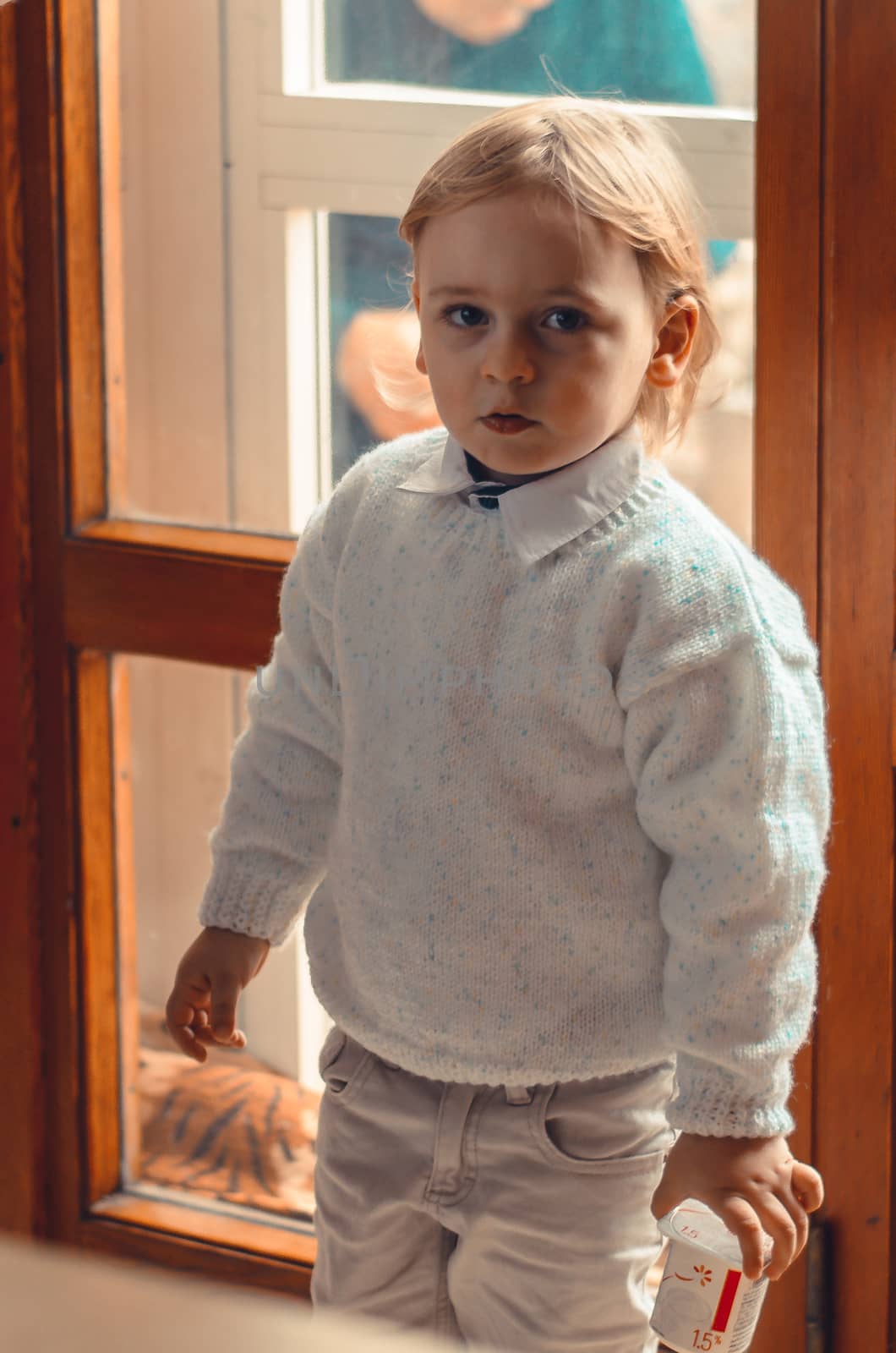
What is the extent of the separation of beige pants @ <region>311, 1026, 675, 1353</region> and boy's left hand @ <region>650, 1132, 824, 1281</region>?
0.09m

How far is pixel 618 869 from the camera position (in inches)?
36.9

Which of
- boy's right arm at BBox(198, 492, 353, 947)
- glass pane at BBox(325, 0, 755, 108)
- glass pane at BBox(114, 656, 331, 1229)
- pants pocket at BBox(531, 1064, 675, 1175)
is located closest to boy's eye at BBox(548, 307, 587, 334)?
boy's right arm at BBox(198, 492, 353, 947)

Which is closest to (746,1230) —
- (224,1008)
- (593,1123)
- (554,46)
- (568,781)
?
(593,1123)

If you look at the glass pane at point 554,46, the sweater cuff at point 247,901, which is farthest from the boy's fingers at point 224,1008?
the glass pane at point 554,46

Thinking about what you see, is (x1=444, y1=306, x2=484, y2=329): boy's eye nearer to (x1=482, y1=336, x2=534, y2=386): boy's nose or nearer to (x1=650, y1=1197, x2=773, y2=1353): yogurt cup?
(x1=482, y1=336, x2=534, y2=386): boy's nose

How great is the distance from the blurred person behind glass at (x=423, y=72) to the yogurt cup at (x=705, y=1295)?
66cm

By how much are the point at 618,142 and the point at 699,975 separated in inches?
18.9

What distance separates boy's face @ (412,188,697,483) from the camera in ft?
2.82

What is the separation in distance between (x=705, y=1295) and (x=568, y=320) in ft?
1.87

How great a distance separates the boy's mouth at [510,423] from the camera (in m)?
0.90

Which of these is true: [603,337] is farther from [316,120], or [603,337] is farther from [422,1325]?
[422,1325]

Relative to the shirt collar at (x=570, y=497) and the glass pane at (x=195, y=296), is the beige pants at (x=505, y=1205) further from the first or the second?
the glass pane at (x=195, y=296)

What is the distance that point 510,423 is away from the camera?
0.90 metres

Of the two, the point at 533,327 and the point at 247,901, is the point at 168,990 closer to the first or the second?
the point at 247,901
